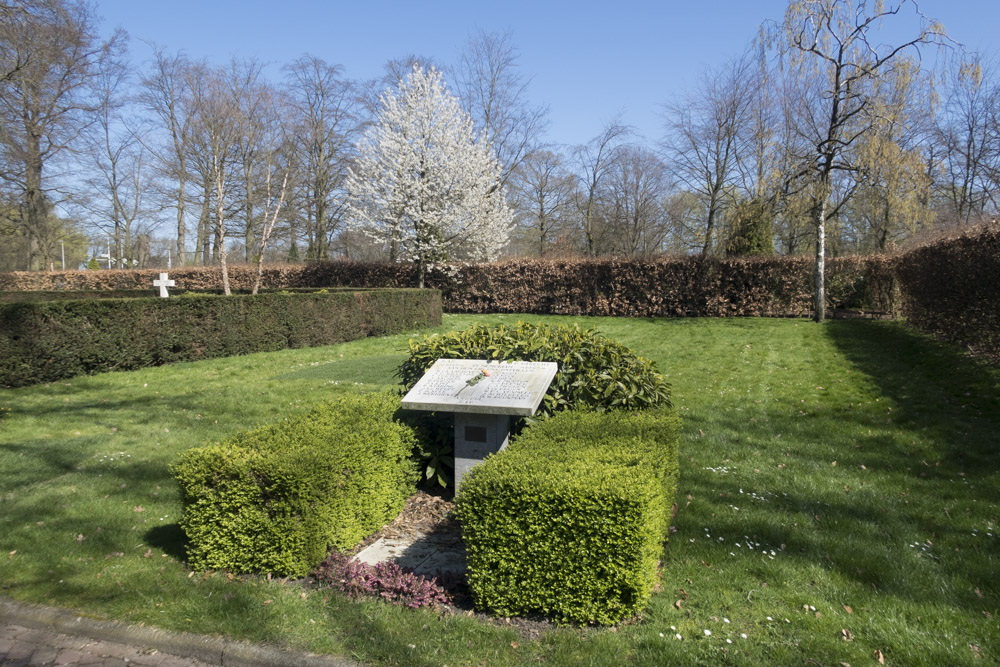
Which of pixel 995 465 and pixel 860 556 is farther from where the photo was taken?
pixel 995 465

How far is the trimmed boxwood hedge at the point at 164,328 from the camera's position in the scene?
383 inches

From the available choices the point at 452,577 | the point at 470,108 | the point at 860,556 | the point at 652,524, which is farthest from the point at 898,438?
the point at 470,108

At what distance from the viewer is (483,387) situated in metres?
4.67

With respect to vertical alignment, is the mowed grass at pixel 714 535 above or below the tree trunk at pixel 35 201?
below

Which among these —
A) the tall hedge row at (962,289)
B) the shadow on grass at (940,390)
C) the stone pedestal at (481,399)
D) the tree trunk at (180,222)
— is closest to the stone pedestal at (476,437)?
the stone pedestal at (481,399)

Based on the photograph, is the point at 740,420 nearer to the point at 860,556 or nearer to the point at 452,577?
the point at 860,556

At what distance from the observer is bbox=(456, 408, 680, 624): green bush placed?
3004mm

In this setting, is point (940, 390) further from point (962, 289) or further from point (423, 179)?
point (423, 179)

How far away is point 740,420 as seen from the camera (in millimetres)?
7445

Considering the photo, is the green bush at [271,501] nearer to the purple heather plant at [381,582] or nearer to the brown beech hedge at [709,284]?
the purple heather plant at [381,582]

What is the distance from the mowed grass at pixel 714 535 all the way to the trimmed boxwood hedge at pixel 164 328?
966 millimetres

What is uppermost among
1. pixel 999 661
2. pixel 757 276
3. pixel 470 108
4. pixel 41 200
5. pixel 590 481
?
pixel 470 108

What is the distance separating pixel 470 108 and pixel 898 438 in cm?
3217

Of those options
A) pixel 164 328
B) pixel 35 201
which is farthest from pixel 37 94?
pixel 164 328
